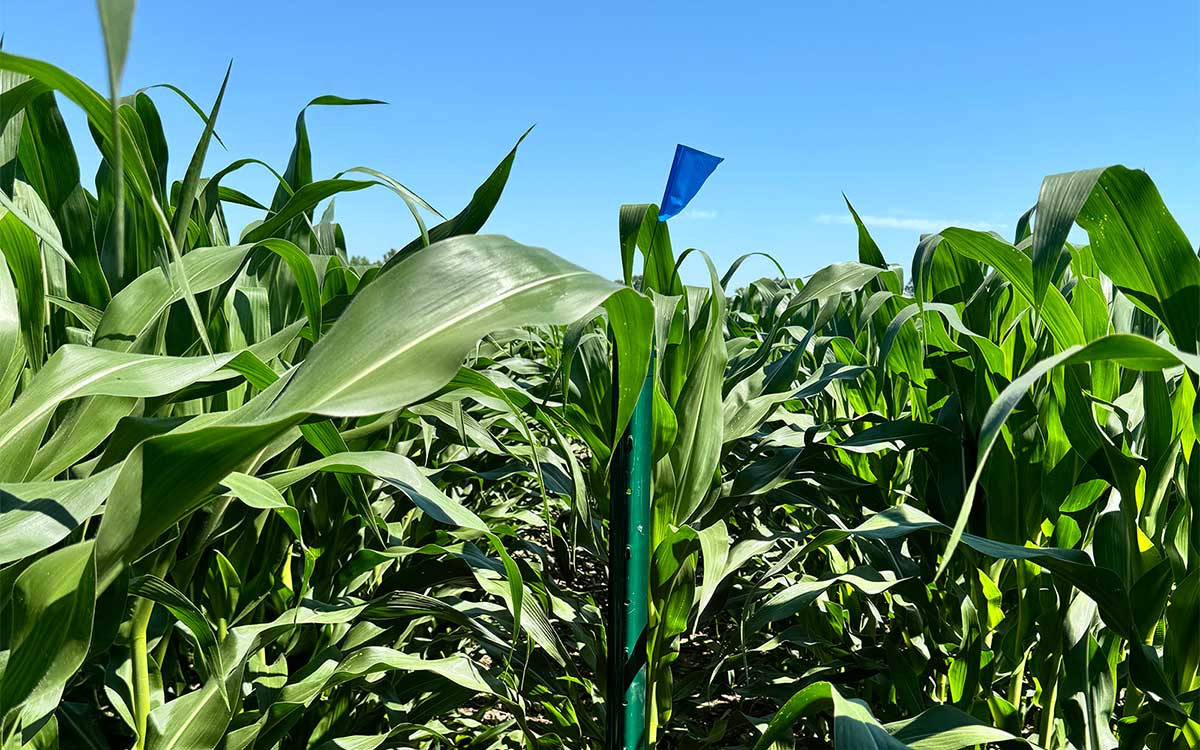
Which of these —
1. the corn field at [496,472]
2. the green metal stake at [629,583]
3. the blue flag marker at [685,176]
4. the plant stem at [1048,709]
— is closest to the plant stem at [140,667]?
the corn field at [496,472]

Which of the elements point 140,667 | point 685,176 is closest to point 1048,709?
point 685,176

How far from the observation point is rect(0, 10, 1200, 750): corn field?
36 centimetres

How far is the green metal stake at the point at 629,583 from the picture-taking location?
0.81 metres

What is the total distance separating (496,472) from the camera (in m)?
1.12

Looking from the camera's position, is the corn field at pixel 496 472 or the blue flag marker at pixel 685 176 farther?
the blue flag marker at pixel 685 176

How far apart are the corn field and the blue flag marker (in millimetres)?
62

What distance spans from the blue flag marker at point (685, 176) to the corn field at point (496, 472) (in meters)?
0.06

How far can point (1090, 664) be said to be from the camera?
79cm

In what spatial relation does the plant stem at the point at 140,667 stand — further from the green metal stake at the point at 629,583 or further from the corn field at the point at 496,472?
the green metal stake at the point at 629,583

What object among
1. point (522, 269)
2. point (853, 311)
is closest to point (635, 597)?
point (522, 269)

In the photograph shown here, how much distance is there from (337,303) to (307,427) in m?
0.20

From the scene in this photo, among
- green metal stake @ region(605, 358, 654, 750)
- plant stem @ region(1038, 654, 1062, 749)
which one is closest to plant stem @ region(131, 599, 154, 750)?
green metal stake @ region(605, 358, 654, 750)

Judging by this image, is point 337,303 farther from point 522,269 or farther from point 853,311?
point 853,311

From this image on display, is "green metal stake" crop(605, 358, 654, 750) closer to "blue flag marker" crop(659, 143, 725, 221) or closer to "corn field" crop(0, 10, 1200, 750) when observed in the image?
"corn field" crop(0, 10, 1200, 750)
